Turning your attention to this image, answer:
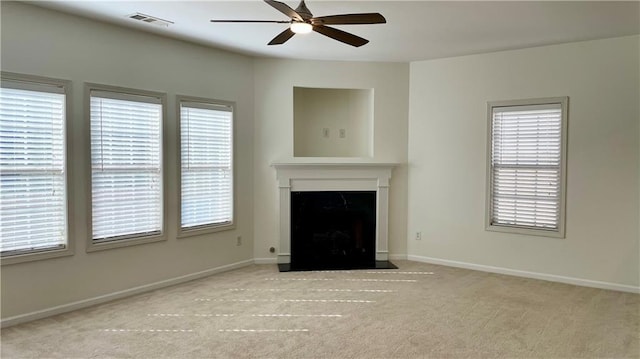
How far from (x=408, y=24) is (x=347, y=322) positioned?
277 cm

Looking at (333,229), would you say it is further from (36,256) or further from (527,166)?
(36,256)

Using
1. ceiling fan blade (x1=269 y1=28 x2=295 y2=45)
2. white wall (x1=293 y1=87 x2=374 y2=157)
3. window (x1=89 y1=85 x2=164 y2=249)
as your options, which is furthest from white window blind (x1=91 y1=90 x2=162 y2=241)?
white wall (x1=293 y1=87 x2=374 y2=157)

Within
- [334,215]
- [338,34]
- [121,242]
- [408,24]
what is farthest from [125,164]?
[408,24]

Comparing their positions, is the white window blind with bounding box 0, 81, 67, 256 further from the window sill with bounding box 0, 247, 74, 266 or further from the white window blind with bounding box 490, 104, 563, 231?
the white window blind with bounding box 490, 104, 563, 231

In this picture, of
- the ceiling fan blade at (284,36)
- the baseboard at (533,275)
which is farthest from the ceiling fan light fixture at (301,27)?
the baseboard at (533,275)

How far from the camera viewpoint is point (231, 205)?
18.1 feet

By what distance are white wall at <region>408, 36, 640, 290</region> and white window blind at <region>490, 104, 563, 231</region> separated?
5.5 inches

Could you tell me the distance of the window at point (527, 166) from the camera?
5.01m

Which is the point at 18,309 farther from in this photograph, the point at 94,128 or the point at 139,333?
the point at 94,128

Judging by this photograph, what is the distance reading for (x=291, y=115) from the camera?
5801 mm

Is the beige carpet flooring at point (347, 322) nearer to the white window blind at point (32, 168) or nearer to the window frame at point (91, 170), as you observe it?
the window frame at point (91, 170)

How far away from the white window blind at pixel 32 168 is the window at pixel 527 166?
4636 millimetres

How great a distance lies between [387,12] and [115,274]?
140 inches

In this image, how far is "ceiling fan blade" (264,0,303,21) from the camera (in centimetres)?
267
